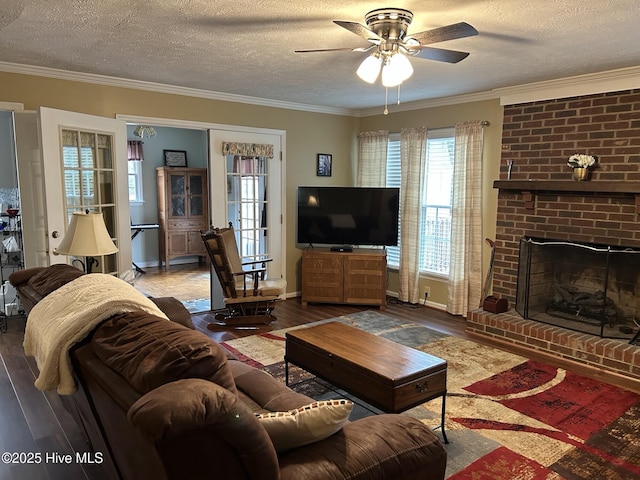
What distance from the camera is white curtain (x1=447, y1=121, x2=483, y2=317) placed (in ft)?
15.8

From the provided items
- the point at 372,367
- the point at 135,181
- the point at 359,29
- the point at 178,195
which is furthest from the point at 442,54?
the point at 135,181

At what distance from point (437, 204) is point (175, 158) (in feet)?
15.4

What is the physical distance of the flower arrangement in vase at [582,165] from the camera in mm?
3867

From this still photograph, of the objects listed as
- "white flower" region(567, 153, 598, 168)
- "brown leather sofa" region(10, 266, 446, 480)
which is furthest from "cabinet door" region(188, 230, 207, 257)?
"brown leather sofa" region(10, 266, 446, 480)

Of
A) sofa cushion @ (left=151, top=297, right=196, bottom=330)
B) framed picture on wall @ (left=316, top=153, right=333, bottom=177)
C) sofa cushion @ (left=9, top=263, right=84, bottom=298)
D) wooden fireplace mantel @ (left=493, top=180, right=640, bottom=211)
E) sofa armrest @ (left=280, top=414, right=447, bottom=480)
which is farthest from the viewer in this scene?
framed picture on wall @ (left=316, top=153, right=333, bottom=177)

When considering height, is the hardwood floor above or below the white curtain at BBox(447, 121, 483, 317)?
below

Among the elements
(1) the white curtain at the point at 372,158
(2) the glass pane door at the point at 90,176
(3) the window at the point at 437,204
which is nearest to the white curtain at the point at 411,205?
(3) the window at the point at 437,204

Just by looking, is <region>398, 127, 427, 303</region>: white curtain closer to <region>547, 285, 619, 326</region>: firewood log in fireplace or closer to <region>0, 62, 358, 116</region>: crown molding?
<region>0, 62, 358, 116</region>: crown molding

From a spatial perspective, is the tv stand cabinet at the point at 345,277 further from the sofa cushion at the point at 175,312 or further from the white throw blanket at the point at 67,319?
the white throw blanket at the point at 67,319

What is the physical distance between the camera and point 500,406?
9.75ft

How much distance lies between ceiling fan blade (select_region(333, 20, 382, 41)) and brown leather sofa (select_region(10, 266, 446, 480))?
1.58 meters

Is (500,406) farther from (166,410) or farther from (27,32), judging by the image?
(27,32)

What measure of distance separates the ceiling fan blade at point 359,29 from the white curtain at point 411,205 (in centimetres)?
290

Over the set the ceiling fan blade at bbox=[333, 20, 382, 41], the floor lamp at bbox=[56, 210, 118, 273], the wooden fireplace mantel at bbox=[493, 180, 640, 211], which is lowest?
the floor lamp at bbox=[56, 210, 118, 273]
